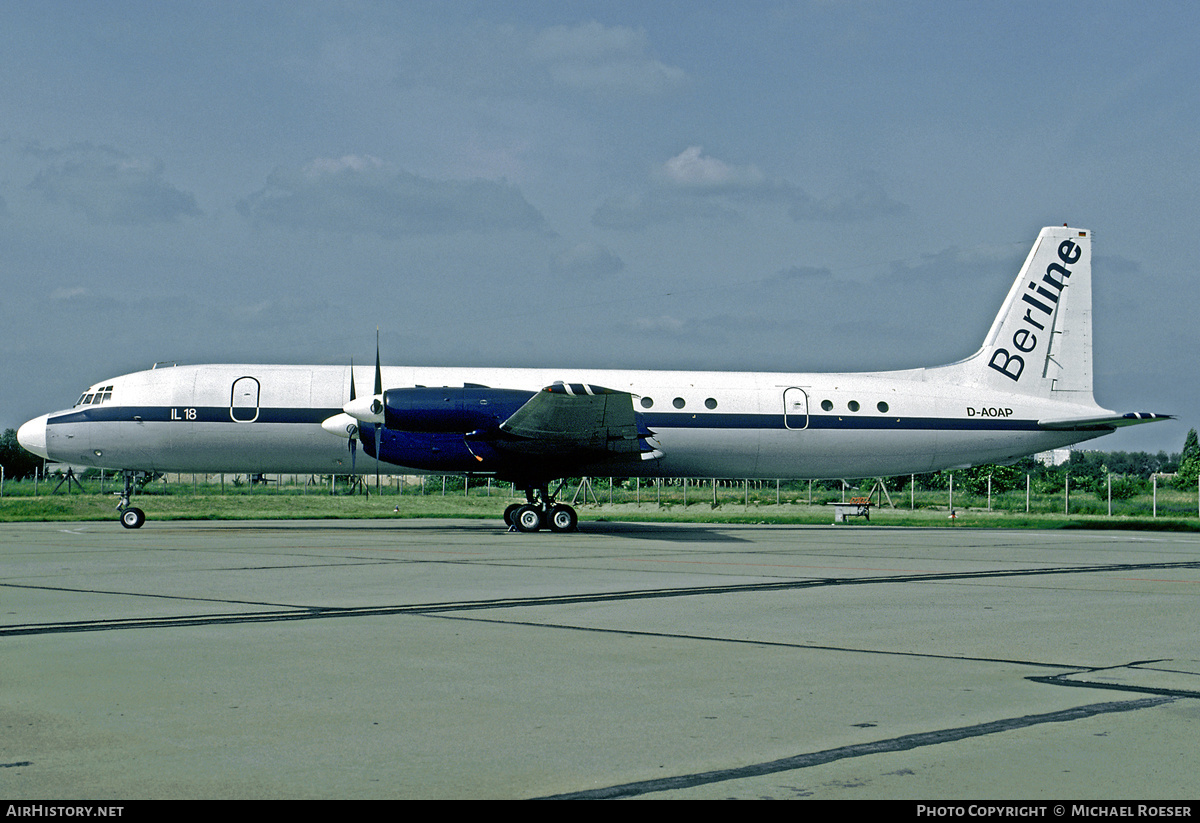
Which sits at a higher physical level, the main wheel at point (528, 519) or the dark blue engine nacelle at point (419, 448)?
the dark blue engine nacelle at point (419, 448)

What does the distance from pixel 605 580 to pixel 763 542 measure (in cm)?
1041

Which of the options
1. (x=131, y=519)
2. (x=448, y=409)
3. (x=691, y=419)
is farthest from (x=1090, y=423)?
(x=131, y=519)

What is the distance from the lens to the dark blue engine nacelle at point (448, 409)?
2627cm

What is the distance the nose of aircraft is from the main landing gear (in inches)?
521

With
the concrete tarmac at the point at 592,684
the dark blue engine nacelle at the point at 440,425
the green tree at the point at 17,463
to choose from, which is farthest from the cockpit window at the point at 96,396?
the green tree at the point at 17,463

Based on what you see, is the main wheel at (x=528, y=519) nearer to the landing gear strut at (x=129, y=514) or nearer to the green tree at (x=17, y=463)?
the landing gear strut at (x=129, y=514)

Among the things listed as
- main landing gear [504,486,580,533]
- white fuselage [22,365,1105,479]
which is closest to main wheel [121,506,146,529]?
white fuselage [22,365,1105,479]

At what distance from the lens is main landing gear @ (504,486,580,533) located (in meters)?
28.3

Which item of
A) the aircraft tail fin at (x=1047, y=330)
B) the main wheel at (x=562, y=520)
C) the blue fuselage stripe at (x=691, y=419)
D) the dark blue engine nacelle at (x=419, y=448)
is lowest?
the main wheel at (x=562, y=520)

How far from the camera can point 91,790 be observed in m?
4.78

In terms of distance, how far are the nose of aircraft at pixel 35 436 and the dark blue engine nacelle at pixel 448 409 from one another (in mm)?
10750

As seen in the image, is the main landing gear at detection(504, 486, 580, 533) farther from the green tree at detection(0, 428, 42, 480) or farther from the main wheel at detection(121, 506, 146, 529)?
the green tree at detection(0, 428, 42, 480)
